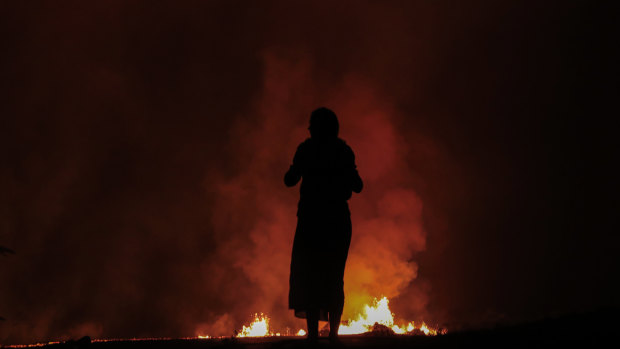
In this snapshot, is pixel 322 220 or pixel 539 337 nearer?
pixel 539 337

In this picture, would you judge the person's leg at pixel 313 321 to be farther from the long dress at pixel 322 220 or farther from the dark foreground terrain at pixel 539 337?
the dark foreground terrain at pixel 539 337

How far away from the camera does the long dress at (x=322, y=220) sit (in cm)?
616

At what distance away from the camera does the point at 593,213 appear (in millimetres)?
17219

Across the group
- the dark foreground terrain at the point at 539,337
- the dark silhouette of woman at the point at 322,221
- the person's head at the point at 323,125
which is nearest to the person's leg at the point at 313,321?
the dark silhouette of woman at the point at 322,221

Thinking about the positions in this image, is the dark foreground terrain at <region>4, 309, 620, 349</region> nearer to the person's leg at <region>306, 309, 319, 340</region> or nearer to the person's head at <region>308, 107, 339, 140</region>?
the person's leg at <region>306, 309, 319, 340</region>

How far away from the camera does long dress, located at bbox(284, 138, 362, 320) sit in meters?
6.16

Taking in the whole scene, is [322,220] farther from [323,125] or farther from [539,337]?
[539,337]

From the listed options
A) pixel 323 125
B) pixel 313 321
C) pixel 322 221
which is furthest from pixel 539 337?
pixel 323 125

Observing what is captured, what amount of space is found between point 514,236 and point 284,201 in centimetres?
747

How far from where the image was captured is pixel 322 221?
246 inches

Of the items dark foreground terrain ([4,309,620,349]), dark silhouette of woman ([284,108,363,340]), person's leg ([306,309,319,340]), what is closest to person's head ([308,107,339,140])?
dark silhouette of woman ([284,108,363,340])

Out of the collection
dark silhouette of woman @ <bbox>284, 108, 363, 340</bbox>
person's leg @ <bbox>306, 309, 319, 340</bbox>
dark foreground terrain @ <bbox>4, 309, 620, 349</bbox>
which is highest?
Result: dark silhouette of woman @ <bbox>284, 108, 363, 340</bbox>

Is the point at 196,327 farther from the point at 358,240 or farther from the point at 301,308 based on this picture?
the point at 301,308

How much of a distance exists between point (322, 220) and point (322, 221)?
0.04 ft
